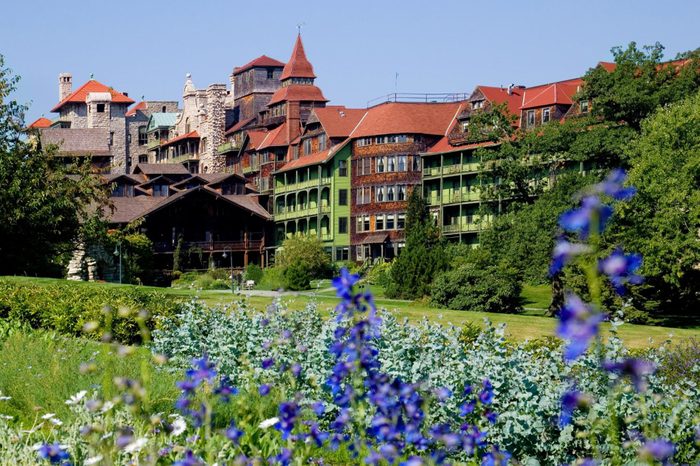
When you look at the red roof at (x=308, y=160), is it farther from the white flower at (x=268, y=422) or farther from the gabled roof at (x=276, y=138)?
the white flower at (x=268, y=422)

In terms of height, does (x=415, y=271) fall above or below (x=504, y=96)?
below

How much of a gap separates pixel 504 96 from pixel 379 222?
43.7 feet

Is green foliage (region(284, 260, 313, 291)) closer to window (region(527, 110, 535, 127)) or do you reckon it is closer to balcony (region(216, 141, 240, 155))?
window (region(527, 110, 535, 127))

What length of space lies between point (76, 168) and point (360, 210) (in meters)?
40.4

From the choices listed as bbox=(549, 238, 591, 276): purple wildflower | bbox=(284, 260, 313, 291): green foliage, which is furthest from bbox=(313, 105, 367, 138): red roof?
bbox=(549, 238, 591, 276): purple wildflower

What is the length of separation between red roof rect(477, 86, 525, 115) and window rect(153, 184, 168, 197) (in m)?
29.8

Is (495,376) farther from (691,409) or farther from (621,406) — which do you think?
(691,409)

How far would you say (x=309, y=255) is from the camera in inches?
2800

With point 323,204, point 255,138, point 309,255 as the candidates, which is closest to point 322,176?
point 323,204

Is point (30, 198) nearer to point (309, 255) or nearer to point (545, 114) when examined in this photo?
point (309, 255)

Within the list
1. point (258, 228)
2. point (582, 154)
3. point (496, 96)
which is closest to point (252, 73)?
point (258, 228)

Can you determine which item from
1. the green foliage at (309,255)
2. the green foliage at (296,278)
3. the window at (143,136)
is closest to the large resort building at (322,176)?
the green foliage at (309,255)

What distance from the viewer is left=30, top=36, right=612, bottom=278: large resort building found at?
243ft

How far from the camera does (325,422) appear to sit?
11492mm
